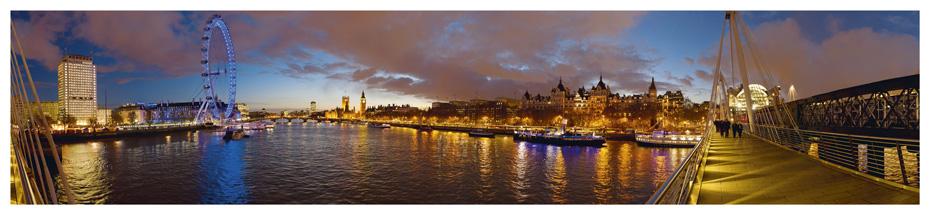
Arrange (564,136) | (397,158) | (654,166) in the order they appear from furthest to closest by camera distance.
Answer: (564,136)
(397,158)
(654,166)

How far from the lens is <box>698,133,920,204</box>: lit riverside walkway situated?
3840 millimetres

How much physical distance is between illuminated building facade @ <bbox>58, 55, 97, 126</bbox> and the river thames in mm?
33294

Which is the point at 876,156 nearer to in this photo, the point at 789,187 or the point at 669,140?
the point at 789,187

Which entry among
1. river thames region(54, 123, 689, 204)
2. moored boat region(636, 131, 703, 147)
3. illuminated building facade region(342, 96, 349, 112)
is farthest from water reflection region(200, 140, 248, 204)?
illuminated building facade region(342, 96, 349, 112)

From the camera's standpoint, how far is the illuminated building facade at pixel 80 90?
1871 inches

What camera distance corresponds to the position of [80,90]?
5166 cm

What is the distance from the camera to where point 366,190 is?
1227cm

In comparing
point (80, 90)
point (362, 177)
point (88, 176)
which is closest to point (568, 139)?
point (362, 177)

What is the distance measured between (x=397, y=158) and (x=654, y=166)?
31.9 ft

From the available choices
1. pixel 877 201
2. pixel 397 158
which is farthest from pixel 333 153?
pixel 877 201

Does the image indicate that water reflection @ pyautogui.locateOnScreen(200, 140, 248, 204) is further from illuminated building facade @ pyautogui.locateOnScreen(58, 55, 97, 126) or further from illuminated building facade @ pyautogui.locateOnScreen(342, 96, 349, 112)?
illuminated building facade @ pyautogui.locateOnScreen(342, 96, 349, 112)
